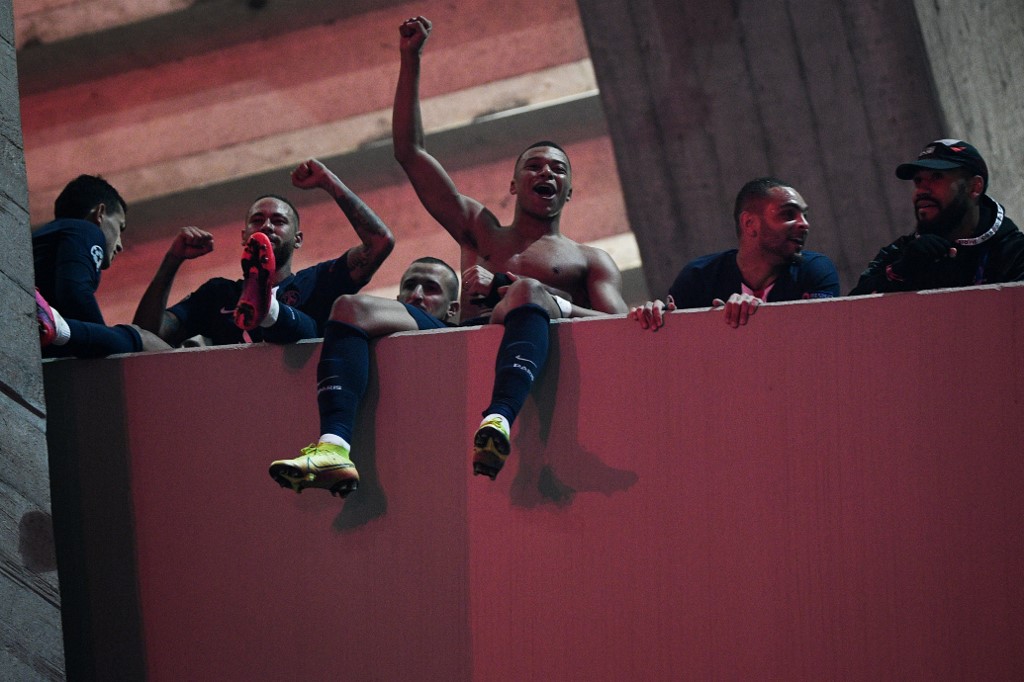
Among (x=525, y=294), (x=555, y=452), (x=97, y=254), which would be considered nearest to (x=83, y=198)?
(x=97, y=254)

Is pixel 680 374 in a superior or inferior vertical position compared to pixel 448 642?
superior

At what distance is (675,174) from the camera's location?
15.0ft

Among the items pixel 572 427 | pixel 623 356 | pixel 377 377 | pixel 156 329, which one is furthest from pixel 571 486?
pixel 156 329

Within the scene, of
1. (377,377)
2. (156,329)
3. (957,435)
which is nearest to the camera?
(957,435)

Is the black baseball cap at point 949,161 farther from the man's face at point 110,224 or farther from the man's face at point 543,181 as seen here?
the man's face at point 110,224

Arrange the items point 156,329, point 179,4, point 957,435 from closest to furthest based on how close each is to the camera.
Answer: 1. point 957,435
2. point 156,329
3. point 179,4

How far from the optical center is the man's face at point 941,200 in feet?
9.48

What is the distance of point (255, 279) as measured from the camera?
8.69ft

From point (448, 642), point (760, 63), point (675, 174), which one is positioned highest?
point (760, 63)

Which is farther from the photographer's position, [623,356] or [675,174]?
[675,174]

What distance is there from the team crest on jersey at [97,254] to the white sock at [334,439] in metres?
0.99

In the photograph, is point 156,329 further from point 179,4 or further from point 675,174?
point 179,4

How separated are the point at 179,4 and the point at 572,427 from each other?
3.95 metres

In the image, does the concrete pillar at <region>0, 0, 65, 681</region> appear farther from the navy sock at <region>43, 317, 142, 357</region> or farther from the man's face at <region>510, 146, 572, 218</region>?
the man's face at <region>510, 146, 572, 218</region>
